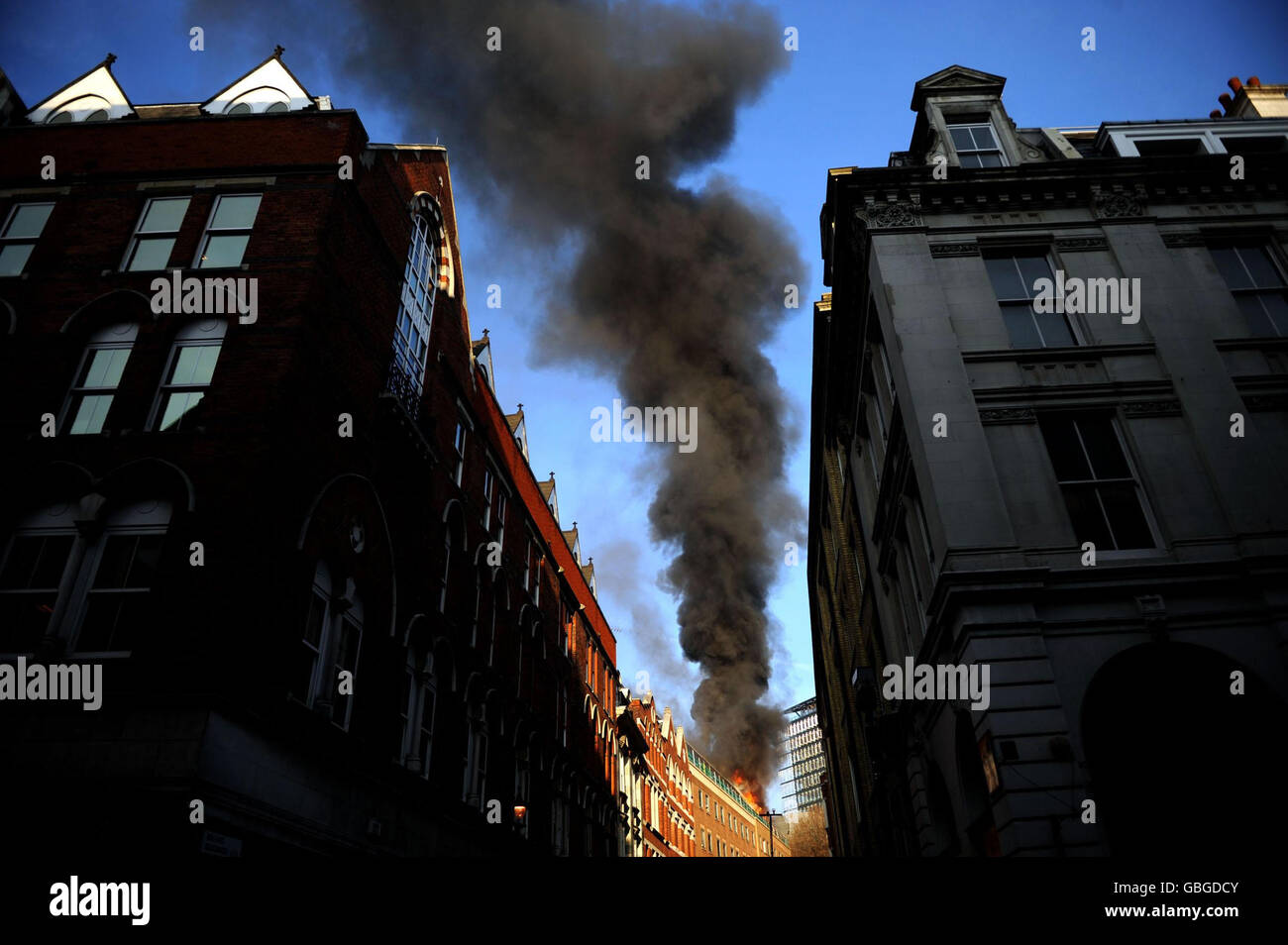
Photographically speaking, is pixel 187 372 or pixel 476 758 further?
pixel 476 758

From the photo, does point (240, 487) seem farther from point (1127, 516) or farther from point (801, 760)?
point (801, 760)

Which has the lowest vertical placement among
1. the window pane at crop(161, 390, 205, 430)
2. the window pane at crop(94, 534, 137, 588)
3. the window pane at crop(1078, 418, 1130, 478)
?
the window pane at crop(94, 534, 137, 588)

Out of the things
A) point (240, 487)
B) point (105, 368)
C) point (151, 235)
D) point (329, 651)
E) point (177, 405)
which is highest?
point (151, 235)

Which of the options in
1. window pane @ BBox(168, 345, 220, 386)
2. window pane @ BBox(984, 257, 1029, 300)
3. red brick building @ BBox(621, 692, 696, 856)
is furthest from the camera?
red brick building @ BBox(621, 692, 696, 856)

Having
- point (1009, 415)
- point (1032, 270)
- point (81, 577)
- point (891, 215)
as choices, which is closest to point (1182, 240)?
point (1032, 270)

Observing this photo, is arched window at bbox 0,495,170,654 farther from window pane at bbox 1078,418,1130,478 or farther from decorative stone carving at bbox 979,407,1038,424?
→ window pane at bbox 1078,418,1130,478

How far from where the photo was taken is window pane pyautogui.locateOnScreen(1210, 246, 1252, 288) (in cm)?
1484

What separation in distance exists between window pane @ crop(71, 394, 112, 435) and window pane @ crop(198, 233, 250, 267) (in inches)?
125

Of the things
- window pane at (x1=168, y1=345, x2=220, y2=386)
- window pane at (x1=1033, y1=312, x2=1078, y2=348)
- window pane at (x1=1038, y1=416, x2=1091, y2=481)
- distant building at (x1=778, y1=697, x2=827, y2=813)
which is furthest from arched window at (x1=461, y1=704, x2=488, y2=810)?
distant building at (x1=778, y1=697, x2=827, y2=813)

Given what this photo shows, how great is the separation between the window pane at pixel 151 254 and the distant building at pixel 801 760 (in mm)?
153649

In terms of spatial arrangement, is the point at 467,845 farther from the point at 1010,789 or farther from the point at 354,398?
the point at 1010,789

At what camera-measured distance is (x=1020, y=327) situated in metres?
14.3

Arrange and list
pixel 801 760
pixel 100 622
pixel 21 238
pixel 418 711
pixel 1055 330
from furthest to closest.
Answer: pixel 801 760, pixel 418 711, pixel 21 238, pixel 1055 330, pixel 100 622

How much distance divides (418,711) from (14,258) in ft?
39.8
